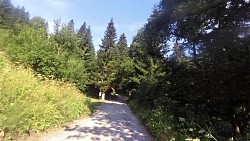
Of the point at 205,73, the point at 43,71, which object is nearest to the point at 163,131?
the point at 205,73

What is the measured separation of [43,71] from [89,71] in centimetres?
4032

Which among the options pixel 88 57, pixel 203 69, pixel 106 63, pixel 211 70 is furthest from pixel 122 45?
pixel 211 70

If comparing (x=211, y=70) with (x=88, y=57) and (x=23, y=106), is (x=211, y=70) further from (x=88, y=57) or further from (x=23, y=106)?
(x=88, y=57)

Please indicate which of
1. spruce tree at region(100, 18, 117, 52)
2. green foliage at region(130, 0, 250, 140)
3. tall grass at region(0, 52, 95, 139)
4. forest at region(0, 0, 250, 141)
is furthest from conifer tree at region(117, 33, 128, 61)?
tall grass at region(0, 52, 95, 139)

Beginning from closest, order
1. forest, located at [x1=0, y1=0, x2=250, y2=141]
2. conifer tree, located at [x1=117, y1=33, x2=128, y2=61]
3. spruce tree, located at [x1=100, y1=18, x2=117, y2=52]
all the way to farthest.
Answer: forest, located at [x1=0, y1=0, x2=250, y2=141] → spruce tree, located at [x1=100, y1=18, x2=117, y2=52] → conifer tree, located at [x1=117, y1=33, x2=128, y2=61]

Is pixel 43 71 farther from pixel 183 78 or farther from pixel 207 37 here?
pixel 207 37

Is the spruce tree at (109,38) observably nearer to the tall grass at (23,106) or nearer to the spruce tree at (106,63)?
the spruce tree at (106,63)

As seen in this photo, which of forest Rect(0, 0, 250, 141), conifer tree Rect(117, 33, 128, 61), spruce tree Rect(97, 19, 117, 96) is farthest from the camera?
conifer tree Rect(117, 33, 128, 61)

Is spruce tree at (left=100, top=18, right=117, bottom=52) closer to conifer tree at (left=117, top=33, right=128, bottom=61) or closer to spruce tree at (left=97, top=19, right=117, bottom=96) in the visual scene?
spruce tree at (left=97, top=19, right=117, bottom=96)

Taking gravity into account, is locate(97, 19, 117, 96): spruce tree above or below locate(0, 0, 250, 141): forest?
above

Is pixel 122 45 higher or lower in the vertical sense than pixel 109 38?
higher

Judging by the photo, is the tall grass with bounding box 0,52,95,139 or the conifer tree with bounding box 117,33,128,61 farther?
the conifer tree with bounding box 117,33,128,61

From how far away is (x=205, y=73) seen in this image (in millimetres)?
10992

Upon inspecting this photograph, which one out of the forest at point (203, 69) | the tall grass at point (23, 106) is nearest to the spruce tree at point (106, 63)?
the forest at point (203, 69)
